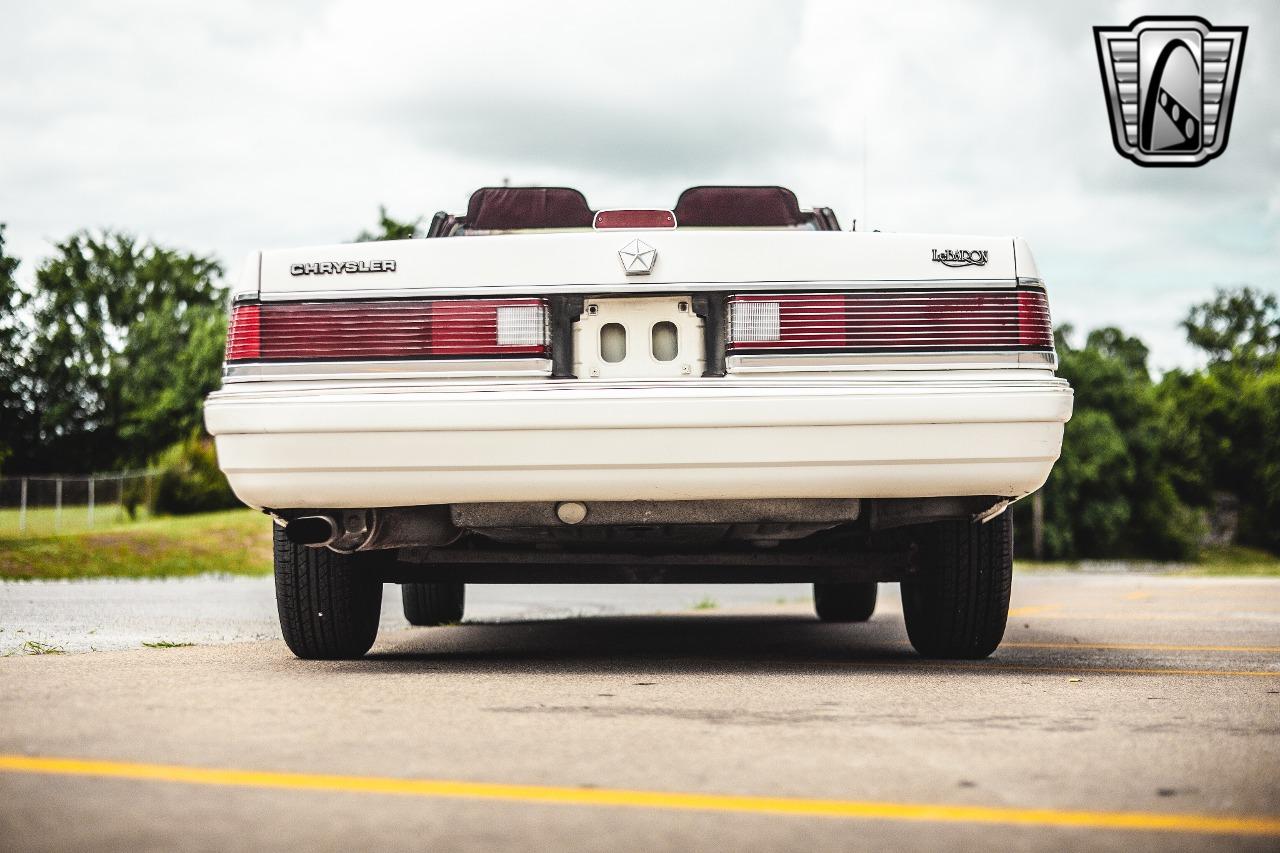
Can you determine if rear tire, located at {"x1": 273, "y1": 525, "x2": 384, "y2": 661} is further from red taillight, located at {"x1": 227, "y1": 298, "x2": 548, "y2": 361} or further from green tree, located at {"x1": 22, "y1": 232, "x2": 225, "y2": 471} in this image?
green tree, located at {"x1": 22, "y1": 232, "x2": 225, "y2": 471}

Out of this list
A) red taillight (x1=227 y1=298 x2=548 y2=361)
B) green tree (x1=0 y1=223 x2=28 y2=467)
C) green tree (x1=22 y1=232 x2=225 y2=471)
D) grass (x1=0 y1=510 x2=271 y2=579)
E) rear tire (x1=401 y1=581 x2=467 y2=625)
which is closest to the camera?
red taillight (x1=227 y1=298 x2=548 y2=361)

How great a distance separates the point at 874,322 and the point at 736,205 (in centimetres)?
125

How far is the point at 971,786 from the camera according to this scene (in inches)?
105

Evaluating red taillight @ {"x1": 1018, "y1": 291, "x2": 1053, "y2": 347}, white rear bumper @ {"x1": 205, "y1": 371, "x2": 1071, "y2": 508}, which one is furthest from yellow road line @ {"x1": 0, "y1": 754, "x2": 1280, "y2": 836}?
red taillight @ {"x1": 1018, "y1": 291, "x2": 1053, "y2": 347}

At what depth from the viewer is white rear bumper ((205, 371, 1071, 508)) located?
13.3 ft

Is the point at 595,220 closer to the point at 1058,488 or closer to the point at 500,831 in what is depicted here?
the point at 500,831

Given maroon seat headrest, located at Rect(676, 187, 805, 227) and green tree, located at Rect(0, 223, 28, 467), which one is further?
green tree, located at Rect(0, 223, 28, 467)

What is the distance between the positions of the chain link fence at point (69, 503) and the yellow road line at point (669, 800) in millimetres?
23820

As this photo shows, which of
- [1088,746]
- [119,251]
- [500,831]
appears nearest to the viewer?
[500,831]

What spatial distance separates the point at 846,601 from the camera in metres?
7.97

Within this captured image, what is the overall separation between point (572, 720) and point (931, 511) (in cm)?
158

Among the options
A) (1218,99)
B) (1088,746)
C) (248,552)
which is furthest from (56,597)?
(248,552)

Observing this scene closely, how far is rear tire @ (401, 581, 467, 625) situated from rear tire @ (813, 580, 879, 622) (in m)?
2.00

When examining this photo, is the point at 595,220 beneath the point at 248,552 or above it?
above
